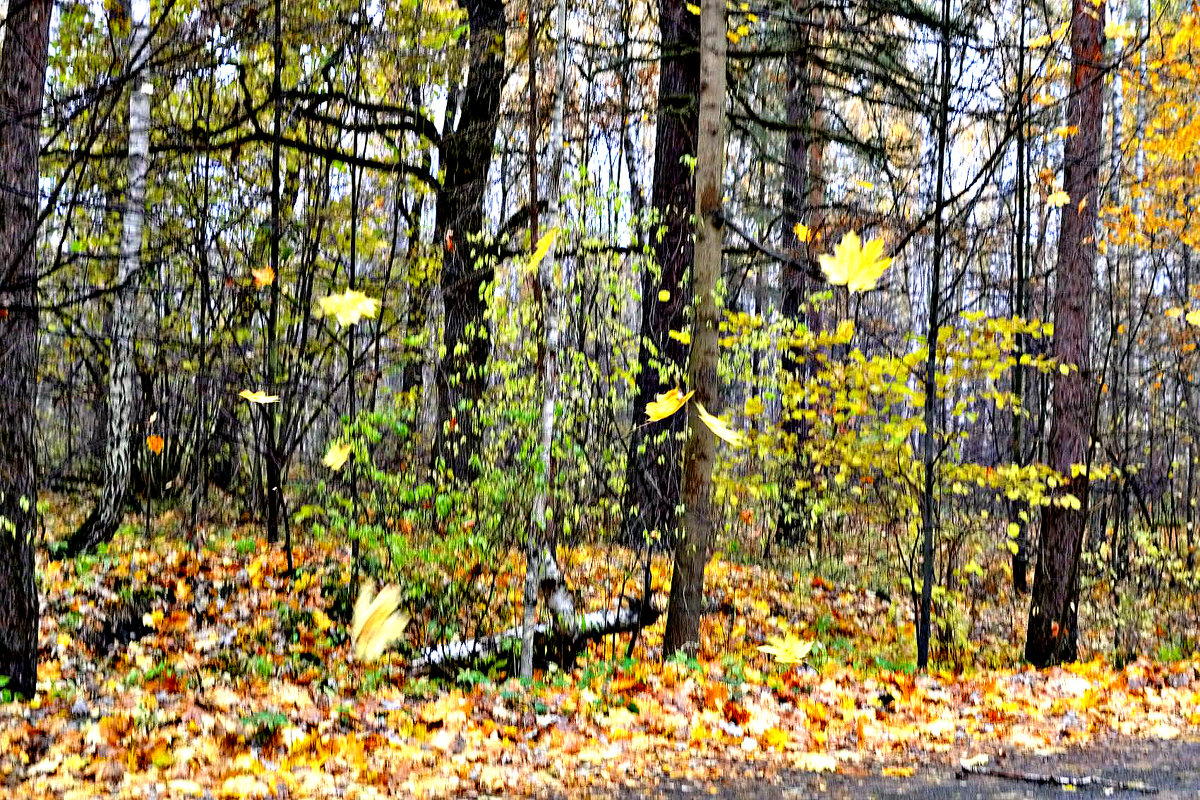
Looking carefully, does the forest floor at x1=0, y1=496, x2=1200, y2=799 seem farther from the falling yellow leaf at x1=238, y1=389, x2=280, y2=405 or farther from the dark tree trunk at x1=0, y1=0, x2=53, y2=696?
the falling yellow leaf at x1=238, y1=389, x2=280, y2=405

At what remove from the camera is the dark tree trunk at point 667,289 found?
710 cm

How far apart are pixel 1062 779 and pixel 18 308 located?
6014 mm

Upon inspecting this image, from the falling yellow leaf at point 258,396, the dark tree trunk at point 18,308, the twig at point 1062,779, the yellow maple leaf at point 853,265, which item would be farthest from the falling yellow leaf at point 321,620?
the twig at point 1062,779

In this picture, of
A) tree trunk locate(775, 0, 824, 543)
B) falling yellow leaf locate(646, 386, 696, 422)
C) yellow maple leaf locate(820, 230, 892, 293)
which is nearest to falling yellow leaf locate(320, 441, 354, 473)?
falling yellow leaf locate(646, 386, 696, 422)

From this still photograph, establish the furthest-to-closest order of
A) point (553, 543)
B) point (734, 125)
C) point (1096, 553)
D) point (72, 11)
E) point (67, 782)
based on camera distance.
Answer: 1. point (1096, 553)
2. point (734, 125)
3. point (72, 11)
4. point (553, 543)
5. point (67, 782)

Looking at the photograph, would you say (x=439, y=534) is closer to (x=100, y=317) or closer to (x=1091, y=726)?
(x=1091, y=726)

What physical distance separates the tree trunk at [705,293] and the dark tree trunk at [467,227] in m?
1.72

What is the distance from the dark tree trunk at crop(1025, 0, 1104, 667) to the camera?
8.06m

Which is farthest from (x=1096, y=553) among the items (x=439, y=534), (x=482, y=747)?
(x=482, y=747)

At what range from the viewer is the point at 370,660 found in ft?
24.0

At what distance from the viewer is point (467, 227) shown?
9.90 metres

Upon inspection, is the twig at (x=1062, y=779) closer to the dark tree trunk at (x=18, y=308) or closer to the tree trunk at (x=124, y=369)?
the dark tree trunk at (x=18, y=308)

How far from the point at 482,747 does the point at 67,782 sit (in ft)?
6.44

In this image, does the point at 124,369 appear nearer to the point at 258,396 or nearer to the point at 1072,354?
the point at 258,396
